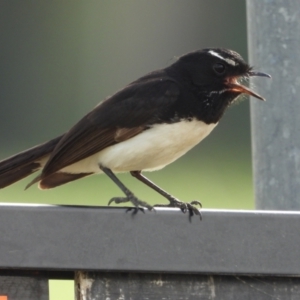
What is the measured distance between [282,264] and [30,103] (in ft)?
66.4

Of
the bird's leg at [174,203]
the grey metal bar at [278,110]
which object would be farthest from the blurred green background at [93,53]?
the grey metal bar at [278,110]

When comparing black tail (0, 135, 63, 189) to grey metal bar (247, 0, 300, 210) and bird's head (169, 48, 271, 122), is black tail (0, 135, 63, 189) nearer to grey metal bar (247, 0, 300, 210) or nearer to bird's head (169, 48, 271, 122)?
bird's head (169, 48, 271, 122)

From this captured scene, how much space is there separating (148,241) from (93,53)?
2141 centimetres

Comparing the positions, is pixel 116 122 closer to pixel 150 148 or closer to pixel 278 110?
pixel 150 148

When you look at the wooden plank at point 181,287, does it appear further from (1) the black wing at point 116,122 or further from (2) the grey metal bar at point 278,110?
(1) the black wing at point 116,122

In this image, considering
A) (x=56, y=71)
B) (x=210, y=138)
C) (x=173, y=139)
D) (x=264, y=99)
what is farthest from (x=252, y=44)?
(x=56, y=71)

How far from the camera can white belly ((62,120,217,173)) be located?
5.34 m

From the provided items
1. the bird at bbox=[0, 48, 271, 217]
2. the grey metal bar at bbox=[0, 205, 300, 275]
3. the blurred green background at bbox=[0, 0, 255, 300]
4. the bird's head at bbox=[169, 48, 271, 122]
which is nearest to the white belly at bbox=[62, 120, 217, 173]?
the bird at bbox=[0, 48, 271, 217]

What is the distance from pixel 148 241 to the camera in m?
3.49

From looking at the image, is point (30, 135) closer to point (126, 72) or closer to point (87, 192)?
point (126, 72)

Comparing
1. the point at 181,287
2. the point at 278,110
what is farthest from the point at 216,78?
the point at 181,287

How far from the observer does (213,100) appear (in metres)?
5.60

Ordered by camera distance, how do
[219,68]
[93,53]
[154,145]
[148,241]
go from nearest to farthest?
[148,241], [154,145], [219,68], [93,53]

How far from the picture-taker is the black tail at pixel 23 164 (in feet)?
17.6
